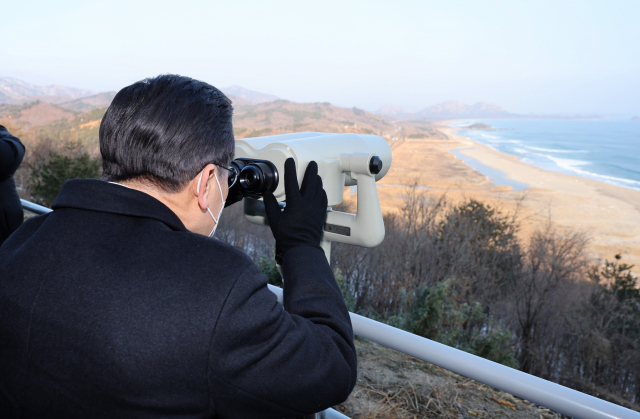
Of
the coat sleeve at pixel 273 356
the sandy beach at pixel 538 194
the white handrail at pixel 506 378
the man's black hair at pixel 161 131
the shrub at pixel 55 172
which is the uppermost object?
the man's black hair at pixel 161 131

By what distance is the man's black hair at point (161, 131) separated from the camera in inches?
27.3

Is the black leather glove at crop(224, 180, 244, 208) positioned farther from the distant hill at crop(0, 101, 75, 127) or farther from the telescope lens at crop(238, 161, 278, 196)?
the distant hill at crop(0, 101, 75, 127)

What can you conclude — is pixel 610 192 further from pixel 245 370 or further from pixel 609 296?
pixel 245 370

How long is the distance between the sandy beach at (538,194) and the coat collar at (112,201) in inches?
781

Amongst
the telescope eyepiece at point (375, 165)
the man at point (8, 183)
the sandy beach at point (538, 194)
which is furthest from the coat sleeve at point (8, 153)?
the sandy beach at point (538, 194)

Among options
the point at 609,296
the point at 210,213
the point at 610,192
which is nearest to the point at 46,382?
the point at 210,213

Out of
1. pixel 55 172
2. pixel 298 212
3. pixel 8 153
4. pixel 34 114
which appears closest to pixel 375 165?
pixel 298 212

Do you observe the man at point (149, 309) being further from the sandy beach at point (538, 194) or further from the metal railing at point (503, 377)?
the sandy beach at point (538, 194)

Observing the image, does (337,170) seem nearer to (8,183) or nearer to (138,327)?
(138,327)

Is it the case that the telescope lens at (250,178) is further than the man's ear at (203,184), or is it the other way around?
the telescope lens at (250,178)

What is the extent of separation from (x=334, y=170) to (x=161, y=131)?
59 centimetres

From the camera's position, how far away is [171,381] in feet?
1.90

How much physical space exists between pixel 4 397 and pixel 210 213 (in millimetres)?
427

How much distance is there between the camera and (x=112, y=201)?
0.66 m
